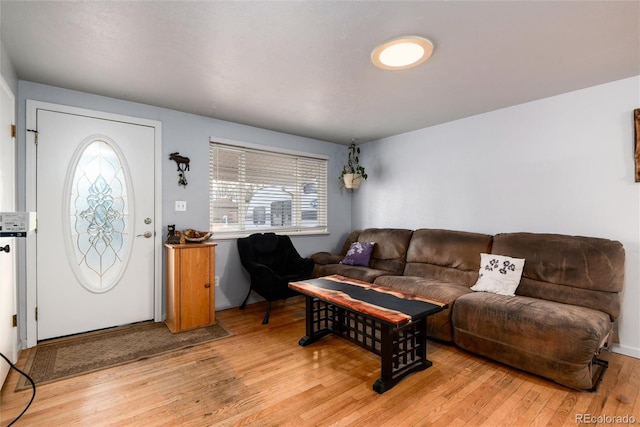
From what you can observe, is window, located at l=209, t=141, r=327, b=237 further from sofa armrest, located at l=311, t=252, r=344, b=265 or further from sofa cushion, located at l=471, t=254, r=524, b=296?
sofa cushion, located at l=471, t=254, r=524, b=296

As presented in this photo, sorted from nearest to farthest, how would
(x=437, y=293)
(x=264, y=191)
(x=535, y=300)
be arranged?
(x=535, y=300), (x=437, y=293), (x=264, y=191)

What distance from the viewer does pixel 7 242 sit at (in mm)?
2109

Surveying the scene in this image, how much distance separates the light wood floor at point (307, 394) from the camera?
168 centimetres

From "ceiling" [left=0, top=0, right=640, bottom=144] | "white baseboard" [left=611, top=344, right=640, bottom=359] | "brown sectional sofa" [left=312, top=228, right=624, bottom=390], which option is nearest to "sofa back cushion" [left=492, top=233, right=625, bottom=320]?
"brown sectional sofa" [left=312, top=228, right=624, bottom=390]

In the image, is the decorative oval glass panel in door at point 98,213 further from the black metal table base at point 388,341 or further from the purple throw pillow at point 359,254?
the purple throw pillow at point 359,254

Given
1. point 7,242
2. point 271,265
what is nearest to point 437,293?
point 271,265

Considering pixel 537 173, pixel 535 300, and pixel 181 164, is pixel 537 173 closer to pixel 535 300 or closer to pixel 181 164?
pixel 535 300

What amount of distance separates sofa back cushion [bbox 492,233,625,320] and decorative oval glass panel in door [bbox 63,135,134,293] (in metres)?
3.75

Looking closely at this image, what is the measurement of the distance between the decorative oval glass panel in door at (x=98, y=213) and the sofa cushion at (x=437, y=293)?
270cm

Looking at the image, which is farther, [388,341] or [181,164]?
[181,164]

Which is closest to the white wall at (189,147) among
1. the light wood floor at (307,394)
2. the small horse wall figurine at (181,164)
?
the small horse wall figurine at (181,164)

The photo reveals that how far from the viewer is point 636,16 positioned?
1.65 metres

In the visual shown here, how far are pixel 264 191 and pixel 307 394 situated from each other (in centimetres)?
260

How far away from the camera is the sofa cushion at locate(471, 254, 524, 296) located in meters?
2.65
